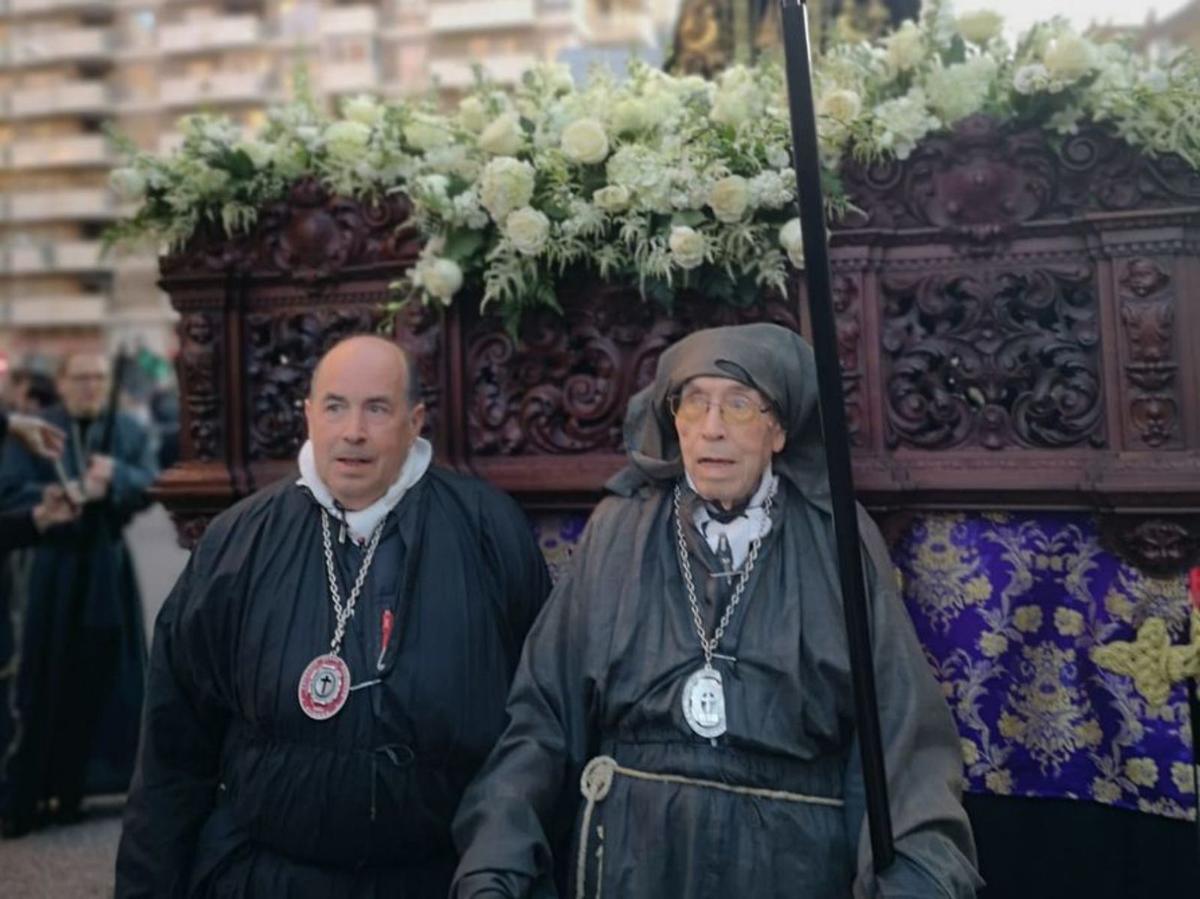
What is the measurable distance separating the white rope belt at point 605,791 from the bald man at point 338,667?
1.15 ft

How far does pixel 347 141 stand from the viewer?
346 cm

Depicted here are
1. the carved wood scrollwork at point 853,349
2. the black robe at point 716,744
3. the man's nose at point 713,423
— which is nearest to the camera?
the black robe at point 716,744

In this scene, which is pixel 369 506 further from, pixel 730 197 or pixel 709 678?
pixel 730 197

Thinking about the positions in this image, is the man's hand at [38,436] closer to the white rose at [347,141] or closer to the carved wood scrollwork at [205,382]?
the carved wood scrollwork at [205,382]

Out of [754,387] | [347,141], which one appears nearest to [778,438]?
[754,387]

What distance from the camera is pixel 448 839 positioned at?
269cm

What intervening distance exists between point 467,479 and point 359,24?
3967 cm

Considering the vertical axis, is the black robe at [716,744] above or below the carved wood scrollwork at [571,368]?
below

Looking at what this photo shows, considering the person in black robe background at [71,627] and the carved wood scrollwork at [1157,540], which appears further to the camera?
the person in black robe background at [71,627]

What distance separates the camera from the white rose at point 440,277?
3219 mm

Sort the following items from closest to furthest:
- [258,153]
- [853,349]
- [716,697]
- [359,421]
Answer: [716,697] → [359,421] → [853,349] → [258,153]

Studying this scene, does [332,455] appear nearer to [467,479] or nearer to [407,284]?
[467,479]

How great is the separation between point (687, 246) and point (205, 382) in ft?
5.07

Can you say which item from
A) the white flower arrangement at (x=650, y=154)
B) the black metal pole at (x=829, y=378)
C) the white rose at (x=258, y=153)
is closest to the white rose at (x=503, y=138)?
the white flower arrangement at (x=650, y=154)
